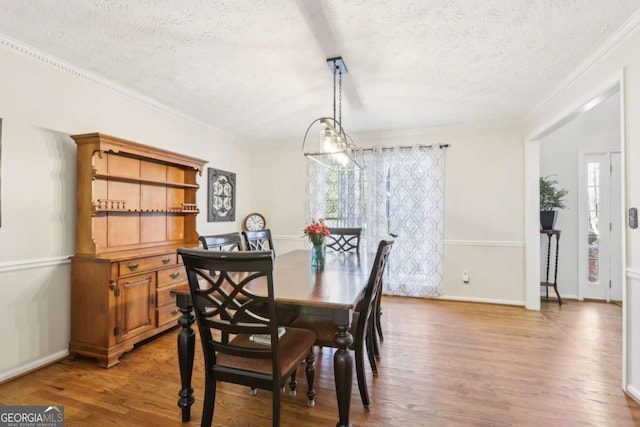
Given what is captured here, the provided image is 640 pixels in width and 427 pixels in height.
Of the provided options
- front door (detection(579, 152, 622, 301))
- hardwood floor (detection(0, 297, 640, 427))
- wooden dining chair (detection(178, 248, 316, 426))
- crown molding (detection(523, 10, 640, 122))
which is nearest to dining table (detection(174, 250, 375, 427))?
wooden dining chair (detection(178, 248, 316, 426))

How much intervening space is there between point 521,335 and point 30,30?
192 inches

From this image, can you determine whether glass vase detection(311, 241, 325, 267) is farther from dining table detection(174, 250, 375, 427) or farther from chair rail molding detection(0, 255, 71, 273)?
chair rail molding detection(0, 255, 71, 273)

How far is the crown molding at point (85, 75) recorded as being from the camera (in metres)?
2.21

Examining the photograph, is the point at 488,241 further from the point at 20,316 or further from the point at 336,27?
the point at 20,316

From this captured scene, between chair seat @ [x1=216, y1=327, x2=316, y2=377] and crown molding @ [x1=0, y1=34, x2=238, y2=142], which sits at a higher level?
crown molding @ [x1=0, y1=34, x2=238, y2=142]

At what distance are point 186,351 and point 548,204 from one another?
15.4 feet

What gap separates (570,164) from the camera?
170 inches

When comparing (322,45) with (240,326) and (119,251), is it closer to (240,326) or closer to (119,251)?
(240,326)

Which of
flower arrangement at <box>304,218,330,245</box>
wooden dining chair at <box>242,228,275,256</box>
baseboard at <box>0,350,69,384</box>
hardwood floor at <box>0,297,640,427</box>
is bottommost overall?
hardwood floor at <box>0,297,640,427</box>

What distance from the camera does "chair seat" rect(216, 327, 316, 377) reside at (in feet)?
4.91

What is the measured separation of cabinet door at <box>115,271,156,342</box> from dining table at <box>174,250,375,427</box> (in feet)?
3.53

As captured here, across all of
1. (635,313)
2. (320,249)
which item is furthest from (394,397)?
(635,313)

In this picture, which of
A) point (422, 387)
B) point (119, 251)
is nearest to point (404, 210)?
point (422, 387)

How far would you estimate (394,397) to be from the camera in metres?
2.01
